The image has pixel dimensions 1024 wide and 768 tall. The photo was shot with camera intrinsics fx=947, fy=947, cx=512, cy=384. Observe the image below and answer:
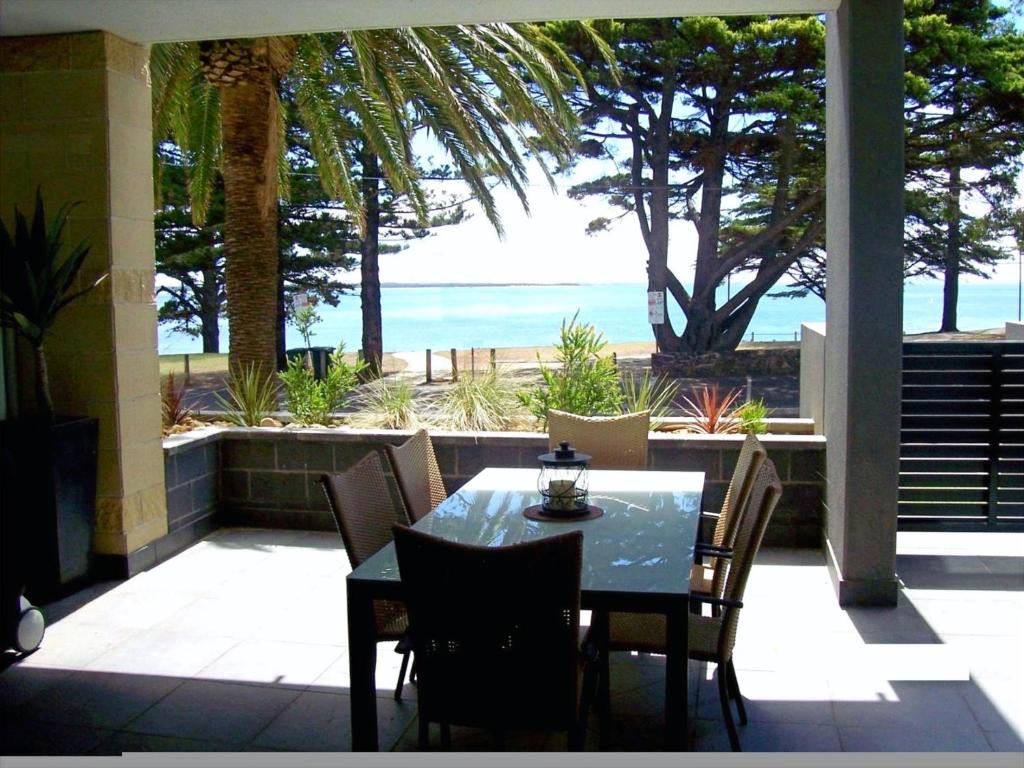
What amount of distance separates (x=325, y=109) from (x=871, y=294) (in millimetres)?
5235

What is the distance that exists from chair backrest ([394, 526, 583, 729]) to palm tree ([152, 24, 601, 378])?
560 cm

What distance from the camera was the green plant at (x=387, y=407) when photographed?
6.05 meters

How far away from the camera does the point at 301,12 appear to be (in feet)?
14.7

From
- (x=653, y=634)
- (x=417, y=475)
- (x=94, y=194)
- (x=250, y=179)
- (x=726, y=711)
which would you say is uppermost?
(x=250, y=179)

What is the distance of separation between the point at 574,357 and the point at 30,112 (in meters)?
3.25

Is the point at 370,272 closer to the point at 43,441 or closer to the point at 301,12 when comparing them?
the point at 301,12

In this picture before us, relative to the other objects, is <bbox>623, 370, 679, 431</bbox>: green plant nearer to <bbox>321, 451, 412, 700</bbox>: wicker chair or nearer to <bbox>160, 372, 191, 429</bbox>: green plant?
<bbox>321, 451, 412, 700</bbox>: wicker chair

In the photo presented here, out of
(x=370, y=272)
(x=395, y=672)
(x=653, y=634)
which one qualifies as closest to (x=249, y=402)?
(x=395, y=672)

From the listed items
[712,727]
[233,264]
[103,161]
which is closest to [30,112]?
[103,161]

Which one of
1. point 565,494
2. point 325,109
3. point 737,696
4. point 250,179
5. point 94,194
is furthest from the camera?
point 325,109

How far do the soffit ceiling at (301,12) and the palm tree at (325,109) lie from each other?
233 centimetres

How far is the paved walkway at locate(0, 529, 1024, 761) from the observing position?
9.88ft

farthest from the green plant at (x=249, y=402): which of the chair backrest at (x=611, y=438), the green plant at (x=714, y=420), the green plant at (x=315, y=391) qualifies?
Answer: the green plant at (x=714, y=420)

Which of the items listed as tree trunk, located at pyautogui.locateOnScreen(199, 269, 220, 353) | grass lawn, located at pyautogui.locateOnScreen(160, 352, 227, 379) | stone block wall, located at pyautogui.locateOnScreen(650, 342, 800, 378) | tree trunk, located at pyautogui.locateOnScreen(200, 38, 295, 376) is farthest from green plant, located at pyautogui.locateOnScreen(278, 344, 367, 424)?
tree trunk, located at pyautogui.locateOnScreen(199, 269, 220, 353)
